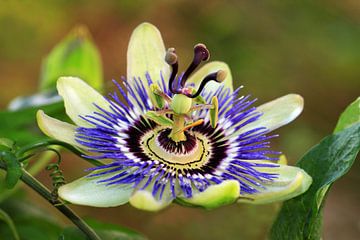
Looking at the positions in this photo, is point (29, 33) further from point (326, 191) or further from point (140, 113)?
point (326, 191)

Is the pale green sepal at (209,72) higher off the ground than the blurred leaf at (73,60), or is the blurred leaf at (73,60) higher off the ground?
the blurred leaf at (73,60)

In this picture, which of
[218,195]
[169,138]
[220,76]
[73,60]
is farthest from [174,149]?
[73,60]

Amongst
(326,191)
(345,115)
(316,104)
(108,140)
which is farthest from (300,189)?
(316,104)

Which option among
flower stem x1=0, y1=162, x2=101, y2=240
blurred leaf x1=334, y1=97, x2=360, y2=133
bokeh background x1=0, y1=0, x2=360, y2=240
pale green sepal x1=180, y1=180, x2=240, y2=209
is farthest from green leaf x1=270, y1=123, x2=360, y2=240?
bokeh background x1=0, y1=0, x2=360, y2=240

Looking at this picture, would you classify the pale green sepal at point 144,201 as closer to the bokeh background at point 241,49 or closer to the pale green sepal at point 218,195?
the pale green sepal at point 218,195

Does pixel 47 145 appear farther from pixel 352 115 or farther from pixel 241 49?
pixel 241 49

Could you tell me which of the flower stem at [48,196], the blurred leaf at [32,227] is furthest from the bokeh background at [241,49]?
the flower stem at [48,196]

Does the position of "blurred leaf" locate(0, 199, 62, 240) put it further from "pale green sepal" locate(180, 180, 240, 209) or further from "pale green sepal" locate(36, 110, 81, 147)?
"pale green sepal" locate(180, 180, 240, 209)
